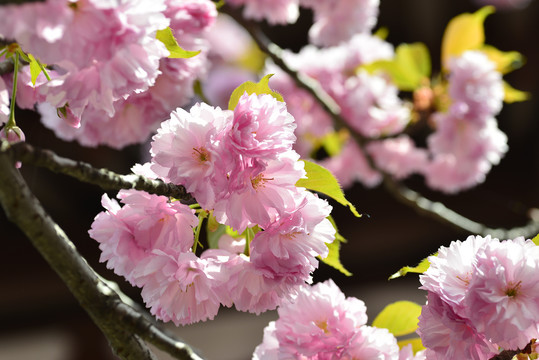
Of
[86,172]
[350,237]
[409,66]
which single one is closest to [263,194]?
[86,172]

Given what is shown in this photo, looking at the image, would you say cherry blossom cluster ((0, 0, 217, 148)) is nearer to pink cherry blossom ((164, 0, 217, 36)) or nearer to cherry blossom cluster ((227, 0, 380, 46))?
pink cherry blossom ((164, 0, 217, 36))

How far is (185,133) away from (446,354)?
0.29m

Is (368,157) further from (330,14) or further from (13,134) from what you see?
(13,134)

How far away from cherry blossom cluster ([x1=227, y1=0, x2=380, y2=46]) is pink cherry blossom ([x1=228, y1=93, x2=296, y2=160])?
2.63 ft

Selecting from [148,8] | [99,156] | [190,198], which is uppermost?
[148,8]

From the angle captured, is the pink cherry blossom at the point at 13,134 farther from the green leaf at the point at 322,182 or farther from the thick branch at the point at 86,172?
the green leaf at the point at 322,182

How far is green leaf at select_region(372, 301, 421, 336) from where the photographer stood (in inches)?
26.8

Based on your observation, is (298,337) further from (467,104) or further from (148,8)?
(467,104)

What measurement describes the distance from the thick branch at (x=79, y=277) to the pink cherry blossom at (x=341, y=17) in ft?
3.01

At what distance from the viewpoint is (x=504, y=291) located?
501mm

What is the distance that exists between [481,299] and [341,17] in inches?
34.9

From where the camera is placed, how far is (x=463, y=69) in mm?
1362

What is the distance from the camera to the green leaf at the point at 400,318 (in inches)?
26.8

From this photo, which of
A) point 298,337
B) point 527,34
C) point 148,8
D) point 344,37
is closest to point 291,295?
point 298,337
